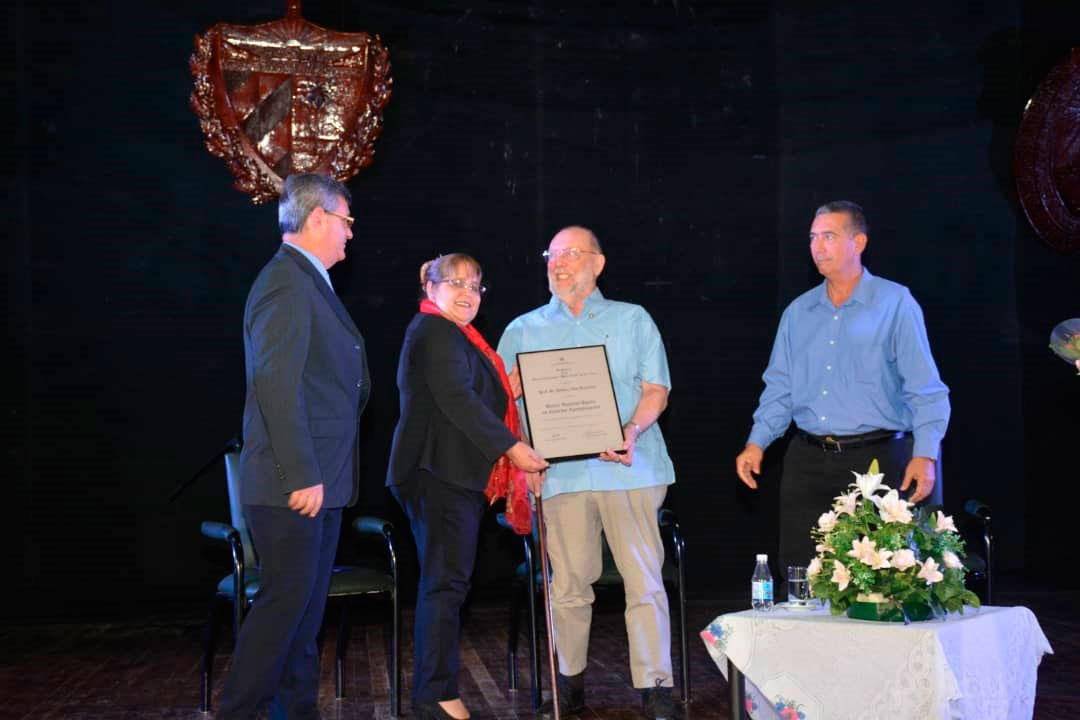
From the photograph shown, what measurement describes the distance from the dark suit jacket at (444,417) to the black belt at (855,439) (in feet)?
3.63

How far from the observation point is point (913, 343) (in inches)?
165

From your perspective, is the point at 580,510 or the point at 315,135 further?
the point at 315,135

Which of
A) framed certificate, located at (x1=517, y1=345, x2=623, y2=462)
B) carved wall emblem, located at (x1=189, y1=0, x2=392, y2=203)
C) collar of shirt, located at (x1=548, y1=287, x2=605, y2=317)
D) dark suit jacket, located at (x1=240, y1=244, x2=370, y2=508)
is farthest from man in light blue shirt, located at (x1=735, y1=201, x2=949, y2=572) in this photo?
carved wall emblem, located at (x1=189, y1=0, x2=392, y2=203)

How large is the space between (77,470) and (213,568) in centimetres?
86

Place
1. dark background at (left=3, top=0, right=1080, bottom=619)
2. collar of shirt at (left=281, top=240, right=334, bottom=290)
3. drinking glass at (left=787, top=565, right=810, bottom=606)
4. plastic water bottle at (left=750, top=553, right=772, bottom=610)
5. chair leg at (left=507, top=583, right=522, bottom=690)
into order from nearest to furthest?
plastic water bottle at (left=750, top=553, right=772, bottom=610) → drinking glass at (left=787, top=565, right=810, bottom=606) → collar of shirt at (left=281, top=240, right=334, bottom=290) → chair leg at (left=507, top=583, right=522, bottom=690) → dark background at (left=3, top=0, right=1080, bottom=619)

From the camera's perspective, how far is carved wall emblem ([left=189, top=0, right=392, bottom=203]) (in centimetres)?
618

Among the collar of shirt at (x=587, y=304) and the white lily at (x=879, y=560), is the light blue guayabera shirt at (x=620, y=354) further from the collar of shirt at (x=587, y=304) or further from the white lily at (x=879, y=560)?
the white lily at (x=879, y=560)

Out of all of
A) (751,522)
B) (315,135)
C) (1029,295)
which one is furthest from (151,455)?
(1029,295)

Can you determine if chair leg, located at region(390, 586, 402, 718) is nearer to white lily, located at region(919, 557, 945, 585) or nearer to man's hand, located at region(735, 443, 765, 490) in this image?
man's hand, located at region(735, 443, 765, 490)

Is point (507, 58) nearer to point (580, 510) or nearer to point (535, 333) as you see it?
point (535, 333)

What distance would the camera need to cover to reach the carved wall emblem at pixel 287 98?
618 centimetres

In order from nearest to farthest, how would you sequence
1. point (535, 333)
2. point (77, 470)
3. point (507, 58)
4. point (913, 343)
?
point (913, 343), point (535, 333), point (77, 470), point (507, 58)

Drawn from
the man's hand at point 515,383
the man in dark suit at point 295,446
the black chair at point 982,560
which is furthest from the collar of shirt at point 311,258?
the black chair at point 982,560

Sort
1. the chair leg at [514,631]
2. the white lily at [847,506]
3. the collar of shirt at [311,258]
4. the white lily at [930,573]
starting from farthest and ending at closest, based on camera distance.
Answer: the chair leg at [514,631] < the collar of shirt at [311,258] < the white lily at [847,506] < the white lily at [930,573]
